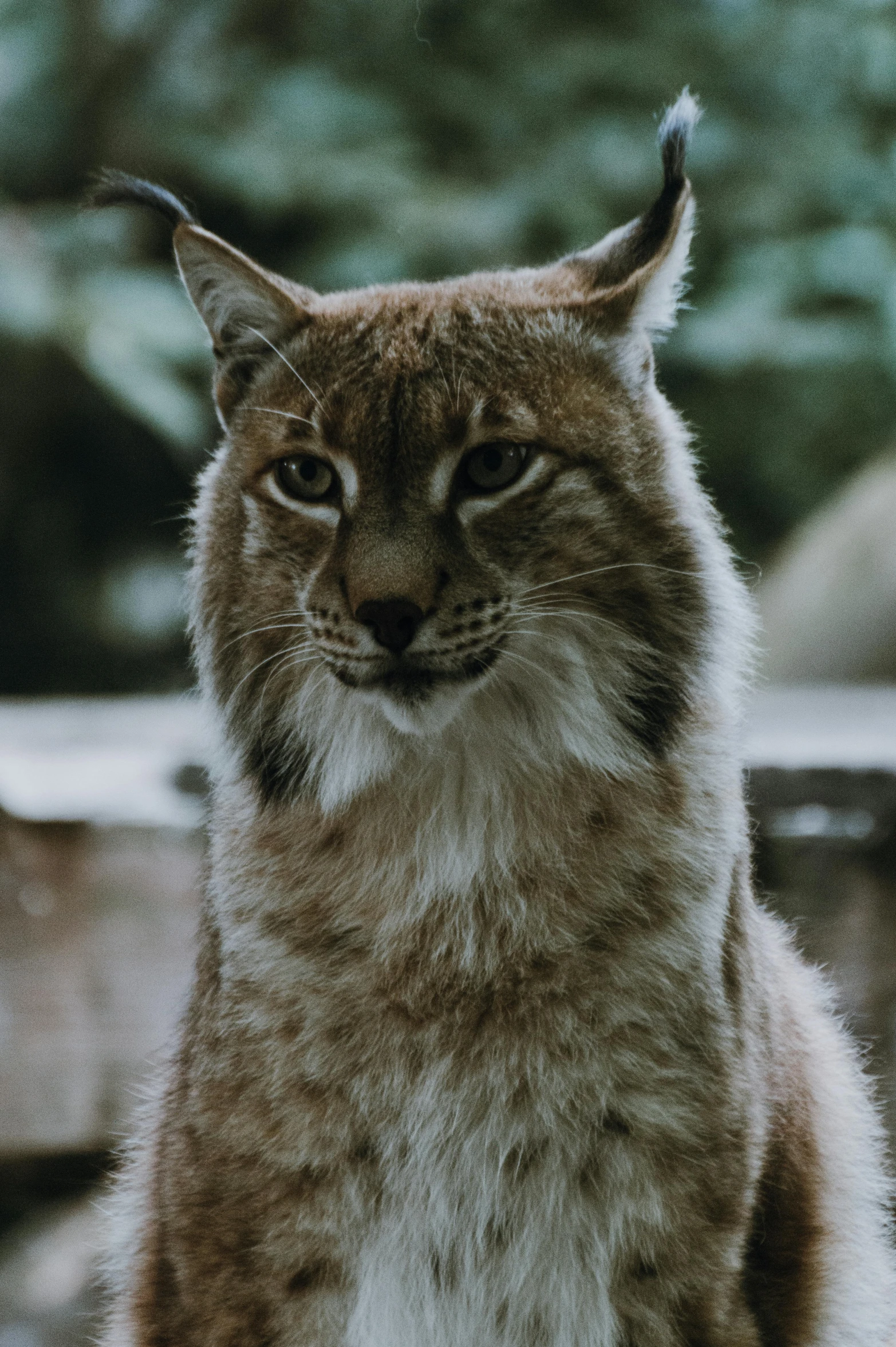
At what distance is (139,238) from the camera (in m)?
5.22

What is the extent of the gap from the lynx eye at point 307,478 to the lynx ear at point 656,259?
36cm

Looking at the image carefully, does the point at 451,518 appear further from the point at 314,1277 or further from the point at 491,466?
the point at 314,1277

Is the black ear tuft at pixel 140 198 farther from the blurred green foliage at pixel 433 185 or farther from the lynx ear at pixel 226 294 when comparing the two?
the blurred green foliage at pixel 433 185

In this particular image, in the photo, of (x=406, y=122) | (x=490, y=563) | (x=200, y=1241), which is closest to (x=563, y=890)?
(x=490, y=563)

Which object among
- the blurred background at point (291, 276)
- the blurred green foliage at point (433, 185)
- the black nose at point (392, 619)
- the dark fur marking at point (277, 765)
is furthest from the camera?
the blurred green foliage at point (433, 185)

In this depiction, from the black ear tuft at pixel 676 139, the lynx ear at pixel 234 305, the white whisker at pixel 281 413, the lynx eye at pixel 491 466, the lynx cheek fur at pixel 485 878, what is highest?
the black ear tuft at pixel 676 139

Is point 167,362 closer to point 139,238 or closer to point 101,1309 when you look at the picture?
point 139,238

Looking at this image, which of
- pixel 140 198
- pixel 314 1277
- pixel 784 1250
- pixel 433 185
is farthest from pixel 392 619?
pixel 433 185

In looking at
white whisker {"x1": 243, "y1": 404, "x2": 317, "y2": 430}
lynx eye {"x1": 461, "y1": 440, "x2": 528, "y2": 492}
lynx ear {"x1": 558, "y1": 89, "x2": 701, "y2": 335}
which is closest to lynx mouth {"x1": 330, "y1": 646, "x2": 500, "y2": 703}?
lynx eye {"x1": 461, "y1": 440, "x2": 528, "y2": 492}

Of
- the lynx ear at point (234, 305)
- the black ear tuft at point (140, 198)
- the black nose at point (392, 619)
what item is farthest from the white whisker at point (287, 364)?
the black nose at point (392, 619)

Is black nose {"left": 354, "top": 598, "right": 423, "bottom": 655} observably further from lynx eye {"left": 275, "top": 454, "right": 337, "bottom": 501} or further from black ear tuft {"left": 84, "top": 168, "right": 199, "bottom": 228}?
black ear tuft {"left": 84, "top": 168, "right": 199, "bottom": 228}

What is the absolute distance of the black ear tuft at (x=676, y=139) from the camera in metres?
1.64

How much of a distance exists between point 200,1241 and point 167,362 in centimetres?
344

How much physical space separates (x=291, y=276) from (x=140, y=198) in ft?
11.0
